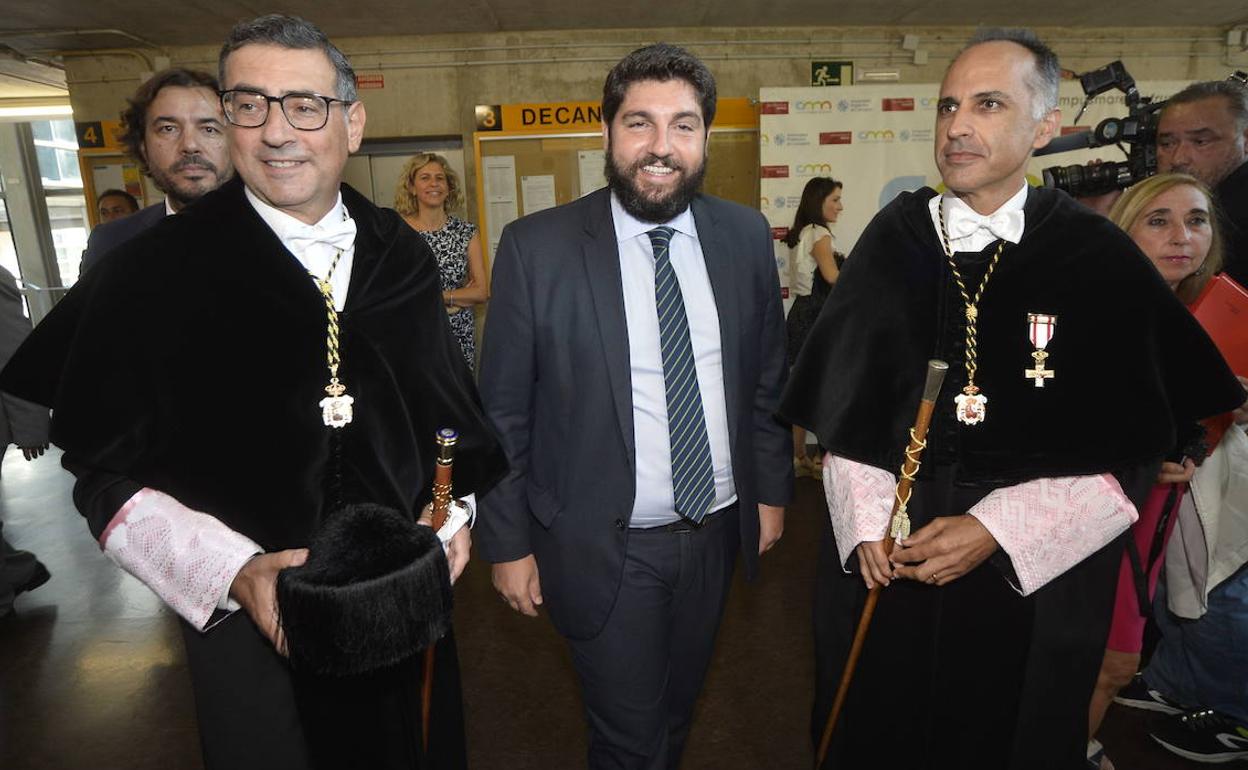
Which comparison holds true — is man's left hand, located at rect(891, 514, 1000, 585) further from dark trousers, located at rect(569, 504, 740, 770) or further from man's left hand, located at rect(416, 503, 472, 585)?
man's left hand, located at rect(416, 503, 472, 585)

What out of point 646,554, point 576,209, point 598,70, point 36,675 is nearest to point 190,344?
point 576,209

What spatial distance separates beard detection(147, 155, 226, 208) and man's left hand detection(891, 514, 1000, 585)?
2356 mm

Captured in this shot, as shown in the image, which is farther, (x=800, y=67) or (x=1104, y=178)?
(x=800, y=67)

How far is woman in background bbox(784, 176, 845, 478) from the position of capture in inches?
213

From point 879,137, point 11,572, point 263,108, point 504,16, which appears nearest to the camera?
point 263,108

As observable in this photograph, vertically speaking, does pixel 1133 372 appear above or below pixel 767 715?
above

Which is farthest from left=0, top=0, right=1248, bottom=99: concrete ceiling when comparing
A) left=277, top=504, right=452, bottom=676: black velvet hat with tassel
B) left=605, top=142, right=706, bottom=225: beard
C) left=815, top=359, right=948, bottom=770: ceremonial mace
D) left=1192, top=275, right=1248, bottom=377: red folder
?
left=277, top=504, right=452, bottom=676: black velvet hat with tassel

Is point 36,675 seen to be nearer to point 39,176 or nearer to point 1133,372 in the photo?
point 1133,372

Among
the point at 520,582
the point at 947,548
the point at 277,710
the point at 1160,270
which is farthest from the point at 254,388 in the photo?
the point at 1160,270

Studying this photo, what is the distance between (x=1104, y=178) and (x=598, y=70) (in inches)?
207

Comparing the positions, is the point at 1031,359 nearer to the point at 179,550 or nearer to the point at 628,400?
the point at 628,400

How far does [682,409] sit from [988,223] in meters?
0.83

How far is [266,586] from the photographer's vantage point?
49.6 inches

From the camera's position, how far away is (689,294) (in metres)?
1.94
